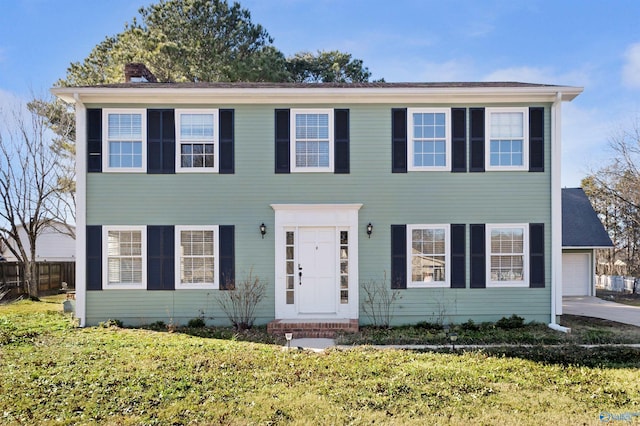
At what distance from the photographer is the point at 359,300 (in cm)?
951

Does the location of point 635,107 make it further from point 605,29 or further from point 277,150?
point 277,150

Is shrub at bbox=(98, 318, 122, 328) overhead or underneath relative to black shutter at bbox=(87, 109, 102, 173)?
underneath

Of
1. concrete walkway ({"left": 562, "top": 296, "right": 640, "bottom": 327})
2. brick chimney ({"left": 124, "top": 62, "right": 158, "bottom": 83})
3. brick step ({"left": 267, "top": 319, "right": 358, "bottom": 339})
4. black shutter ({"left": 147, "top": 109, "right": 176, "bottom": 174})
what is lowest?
concrete walkway ({"left": 562, "top": 296, "right": 640, "bottom": 327})

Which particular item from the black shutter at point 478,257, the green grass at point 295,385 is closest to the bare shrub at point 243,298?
the green grass at point 295,385

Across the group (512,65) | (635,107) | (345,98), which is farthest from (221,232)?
(635,107)

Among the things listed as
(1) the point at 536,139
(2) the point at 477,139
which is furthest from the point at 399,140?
(1) the point at 536,139

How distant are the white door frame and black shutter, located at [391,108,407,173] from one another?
132 centimetres

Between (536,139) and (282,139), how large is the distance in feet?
19.0

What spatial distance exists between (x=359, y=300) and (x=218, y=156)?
456 cm

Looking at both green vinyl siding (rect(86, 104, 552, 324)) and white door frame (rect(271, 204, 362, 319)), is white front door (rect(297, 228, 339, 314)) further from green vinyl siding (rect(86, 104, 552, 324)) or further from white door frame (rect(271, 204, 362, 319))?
→ green vinyl siding (rect(86, 104, 552, 324))

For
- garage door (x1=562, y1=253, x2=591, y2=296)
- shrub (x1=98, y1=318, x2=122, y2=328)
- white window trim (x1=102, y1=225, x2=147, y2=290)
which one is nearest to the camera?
shrub (x1=98, y1=318, x2=122, y2=328)

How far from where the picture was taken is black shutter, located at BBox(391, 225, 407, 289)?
31.3ft

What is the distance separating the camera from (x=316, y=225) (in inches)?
374

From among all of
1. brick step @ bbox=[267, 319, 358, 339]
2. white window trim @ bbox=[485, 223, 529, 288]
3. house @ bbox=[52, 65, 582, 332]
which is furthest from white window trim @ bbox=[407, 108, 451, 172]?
brick step @ bbox=[267, 319, 358, 339]
